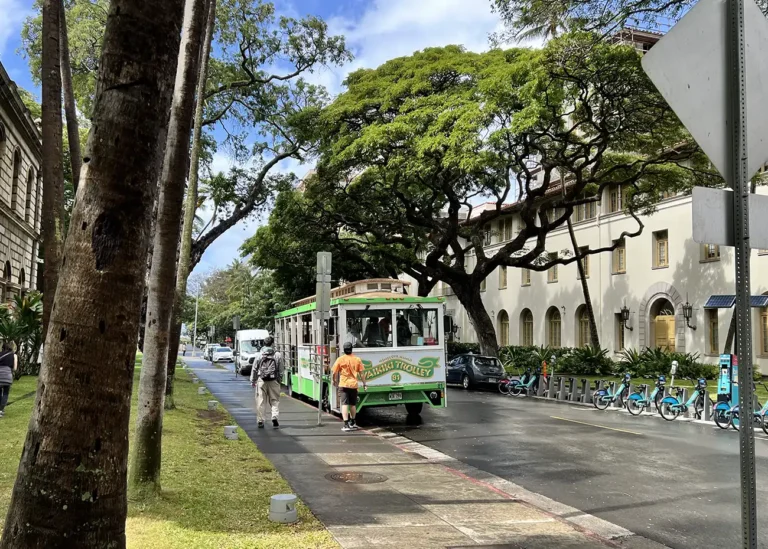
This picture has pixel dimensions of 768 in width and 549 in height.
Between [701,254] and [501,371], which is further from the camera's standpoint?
[701,254]

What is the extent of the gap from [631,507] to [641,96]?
15.3 m

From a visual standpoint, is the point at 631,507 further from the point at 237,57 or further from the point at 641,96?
the point at 237,57

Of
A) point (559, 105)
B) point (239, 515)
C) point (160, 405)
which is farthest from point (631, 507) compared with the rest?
point (559, 105)

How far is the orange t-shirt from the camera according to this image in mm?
13219

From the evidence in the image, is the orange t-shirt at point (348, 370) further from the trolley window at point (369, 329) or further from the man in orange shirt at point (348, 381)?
the trolley window at point (369, 329)

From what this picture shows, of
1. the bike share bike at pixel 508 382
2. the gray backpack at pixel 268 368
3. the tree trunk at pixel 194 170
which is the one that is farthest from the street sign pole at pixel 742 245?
the bike share bike at pixel 508 382

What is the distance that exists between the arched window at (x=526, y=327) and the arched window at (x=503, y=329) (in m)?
1.99

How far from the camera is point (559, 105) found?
19.9m

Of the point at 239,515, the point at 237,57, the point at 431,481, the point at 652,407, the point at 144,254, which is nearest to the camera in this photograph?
the point at 144,254

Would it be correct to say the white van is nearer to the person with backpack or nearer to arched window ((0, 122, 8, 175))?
arched window ((0, 122, 8, 175))

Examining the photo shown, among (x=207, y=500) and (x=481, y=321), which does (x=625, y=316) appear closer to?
(x=481, y=321)

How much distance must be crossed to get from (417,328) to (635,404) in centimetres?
696

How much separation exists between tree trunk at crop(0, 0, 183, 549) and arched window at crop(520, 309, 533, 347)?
40.8 m

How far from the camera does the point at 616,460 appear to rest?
34.6 ft
